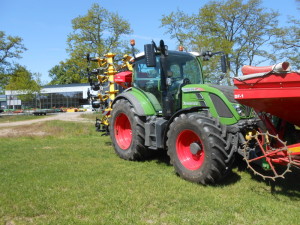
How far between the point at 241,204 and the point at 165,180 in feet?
4.84

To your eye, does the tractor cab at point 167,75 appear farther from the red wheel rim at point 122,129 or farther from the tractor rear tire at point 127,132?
the red wheel rim at point 122,129

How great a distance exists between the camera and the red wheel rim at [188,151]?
17.3 ft

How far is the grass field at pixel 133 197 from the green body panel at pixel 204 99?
1.05 m

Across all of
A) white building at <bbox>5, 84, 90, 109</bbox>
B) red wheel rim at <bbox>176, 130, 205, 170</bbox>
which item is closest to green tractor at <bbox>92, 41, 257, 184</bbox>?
red wheel rim at <bbox>176, 130, 205, 170</bbox>

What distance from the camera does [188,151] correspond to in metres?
5.46

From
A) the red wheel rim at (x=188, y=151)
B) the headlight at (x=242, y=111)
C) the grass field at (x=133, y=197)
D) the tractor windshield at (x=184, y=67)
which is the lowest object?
the grass field at (x=133, y=197)

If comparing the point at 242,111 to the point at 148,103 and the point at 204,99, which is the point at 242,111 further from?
the point at 148,103

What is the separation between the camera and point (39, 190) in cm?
482

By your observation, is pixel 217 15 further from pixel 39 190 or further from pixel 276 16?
pixel 39 190

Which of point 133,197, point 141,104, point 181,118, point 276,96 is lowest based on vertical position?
point 133,197

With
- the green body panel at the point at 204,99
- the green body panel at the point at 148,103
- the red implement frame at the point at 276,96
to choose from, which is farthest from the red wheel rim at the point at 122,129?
the red implement frame at the point at 276,96

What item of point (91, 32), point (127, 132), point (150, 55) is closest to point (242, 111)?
point (150, 55)

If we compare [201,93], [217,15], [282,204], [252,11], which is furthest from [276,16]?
[282,204]

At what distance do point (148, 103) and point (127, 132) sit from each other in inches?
48.2
